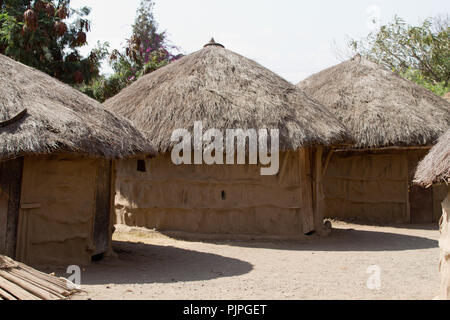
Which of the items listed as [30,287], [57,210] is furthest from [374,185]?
[30,287]

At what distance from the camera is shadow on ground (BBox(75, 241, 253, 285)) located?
5.82 m

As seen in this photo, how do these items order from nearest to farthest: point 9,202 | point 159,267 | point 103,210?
1. point 9,202
2. point 159,267
3. point 103,210

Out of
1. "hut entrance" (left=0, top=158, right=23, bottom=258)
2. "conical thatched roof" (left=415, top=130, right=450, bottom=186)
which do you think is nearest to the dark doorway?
"hut entrance" (left=0, top=158, right=23, bottom=258)

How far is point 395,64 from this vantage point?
2267 centimetres

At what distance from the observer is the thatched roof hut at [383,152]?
37.6ft

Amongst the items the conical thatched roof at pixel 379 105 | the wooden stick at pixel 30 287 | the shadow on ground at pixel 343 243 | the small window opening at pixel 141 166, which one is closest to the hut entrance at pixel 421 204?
the conical thatched roof at pixel 379 105

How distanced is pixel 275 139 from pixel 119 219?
12.2 feet

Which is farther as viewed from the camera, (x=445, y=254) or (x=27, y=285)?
(x=445, y=254)

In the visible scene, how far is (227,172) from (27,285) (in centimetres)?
516

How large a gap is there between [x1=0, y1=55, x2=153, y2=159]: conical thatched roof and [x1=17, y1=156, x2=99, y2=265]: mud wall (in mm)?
481

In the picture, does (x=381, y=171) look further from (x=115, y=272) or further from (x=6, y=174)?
(x=6, y=174)

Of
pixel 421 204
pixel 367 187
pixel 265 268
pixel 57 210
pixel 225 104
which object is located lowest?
pixel 265 268

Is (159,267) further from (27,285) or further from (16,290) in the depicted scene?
(16,290)

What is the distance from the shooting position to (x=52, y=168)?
20.5 ft
